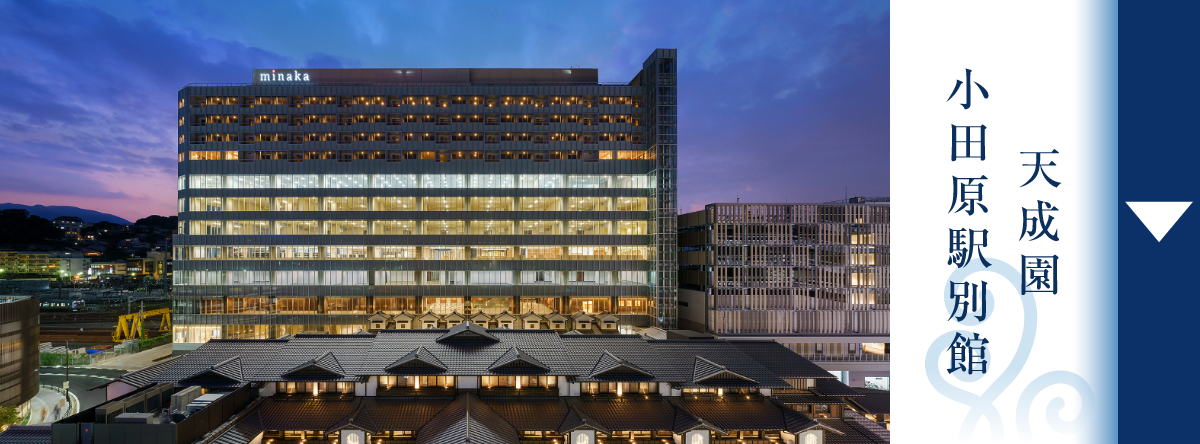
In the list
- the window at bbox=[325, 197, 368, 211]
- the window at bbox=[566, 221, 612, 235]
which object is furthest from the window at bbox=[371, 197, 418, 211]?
the window at bbox=[566, 221, 612, 235]

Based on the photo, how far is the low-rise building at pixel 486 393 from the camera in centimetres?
2508

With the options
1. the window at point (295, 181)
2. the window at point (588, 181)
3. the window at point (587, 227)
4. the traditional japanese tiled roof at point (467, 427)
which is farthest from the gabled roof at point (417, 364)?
the window at point (295, 181)

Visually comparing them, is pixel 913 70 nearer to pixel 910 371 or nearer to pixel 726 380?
pixel 910 371

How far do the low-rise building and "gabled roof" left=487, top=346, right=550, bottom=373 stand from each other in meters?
0.08

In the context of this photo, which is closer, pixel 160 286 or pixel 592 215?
pixel 592 215

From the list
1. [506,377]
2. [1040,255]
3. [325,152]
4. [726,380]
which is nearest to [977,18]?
[1040,255]

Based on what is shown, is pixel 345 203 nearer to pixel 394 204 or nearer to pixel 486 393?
pixel 394 204

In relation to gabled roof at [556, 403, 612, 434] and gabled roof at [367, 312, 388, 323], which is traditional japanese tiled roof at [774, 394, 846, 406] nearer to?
gabled roof at [556, 403, 612, 434]

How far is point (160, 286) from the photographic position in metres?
129

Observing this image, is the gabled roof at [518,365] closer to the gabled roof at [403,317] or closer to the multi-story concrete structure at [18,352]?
the gabled roof at [403,317]
